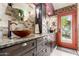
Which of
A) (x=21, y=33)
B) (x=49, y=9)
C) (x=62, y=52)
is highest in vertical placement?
(x=49, y=9)

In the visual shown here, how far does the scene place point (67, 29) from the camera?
1212 mm

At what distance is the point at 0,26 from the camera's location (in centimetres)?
106

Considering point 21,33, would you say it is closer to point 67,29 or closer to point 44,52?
point 44,52

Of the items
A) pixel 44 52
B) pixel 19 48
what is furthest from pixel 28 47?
pixel 44 52

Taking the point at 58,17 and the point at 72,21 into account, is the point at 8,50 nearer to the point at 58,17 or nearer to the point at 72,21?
the point at 58,17

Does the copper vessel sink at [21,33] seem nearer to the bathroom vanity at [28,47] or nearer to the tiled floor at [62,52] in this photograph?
the bathroom vanity at [28,47]

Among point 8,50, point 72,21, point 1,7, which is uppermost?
point 1,7

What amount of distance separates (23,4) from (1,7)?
231 millimetres

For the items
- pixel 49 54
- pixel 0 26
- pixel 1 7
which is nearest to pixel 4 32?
Answer: pixel 0 26

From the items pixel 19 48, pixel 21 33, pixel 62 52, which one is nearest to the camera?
pixel 19 48

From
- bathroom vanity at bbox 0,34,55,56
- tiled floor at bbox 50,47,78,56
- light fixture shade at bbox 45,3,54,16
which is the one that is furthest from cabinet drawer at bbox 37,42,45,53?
light fixture shade at bbox 45,3,54,16

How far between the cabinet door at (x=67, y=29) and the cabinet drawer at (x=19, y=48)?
0.33 meters

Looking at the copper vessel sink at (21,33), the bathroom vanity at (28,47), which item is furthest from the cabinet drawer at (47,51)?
the copper vessel sink at (21,33)

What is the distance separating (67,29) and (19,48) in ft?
1.90
